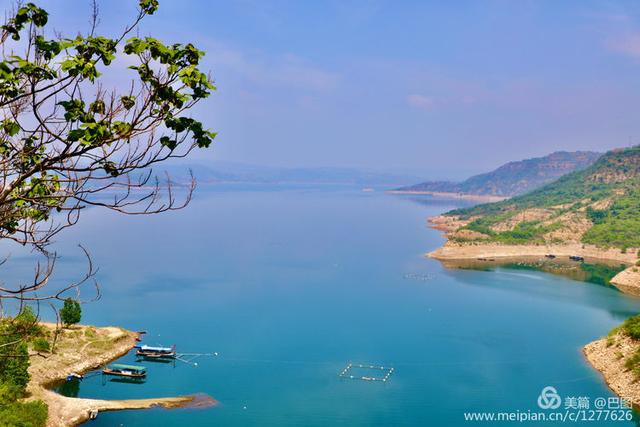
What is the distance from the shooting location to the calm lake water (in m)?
32.9

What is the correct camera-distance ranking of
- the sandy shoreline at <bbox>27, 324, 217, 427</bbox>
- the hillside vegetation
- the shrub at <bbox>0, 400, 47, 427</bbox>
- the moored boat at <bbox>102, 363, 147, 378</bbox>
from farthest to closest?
1. the hillside vegetation
2. the moored boat at <bbox>102, 363, 147, 378</bbox>
3. the sandy shoreline at <bbox>27, 324, 217, 427</bbox>
4. the shrub at <bbox>0, 400, 47, 427</bbox>

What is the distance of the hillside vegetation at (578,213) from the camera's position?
98.0 m

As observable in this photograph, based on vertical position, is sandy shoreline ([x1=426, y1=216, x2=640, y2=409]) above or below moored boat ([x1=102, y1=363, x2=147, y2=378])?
above

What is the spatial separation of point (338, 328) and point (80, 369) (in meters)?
21.9

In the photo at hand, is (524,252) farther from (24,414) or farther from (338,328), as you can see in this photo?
(24,414)

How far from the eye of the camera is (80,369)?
36.6 meters

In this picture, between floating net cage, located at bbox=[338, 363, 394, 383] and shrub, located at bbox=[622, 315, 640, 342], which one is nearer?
floating net cage, located at bbox=[338, 363, 394, 383]

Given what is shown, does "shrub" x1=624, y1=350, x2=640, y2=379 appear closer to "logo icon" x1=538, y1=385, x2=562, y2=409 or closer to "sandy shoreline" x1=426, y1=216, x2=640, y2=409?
"sandy shoreline" x1=426, y1=216, x2=640, y2=409

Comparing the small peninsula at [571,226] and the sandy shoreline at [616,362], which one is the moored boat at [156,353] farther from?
the small peninsula at [571,226]

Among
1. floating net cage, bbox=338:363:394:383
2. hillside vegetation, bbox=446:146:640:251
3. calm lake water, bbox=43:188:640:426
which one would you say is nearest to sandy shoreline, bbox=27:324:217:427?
calm lake water, bbox=43:188:640:426

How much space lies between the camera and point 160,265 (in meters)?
77.6

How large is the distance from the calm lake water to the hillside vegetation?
23352 mm

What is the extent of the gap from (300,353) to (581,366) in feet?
69.4

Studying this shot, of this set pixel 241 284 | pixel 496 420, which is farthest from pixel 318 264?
pixel 496 420
